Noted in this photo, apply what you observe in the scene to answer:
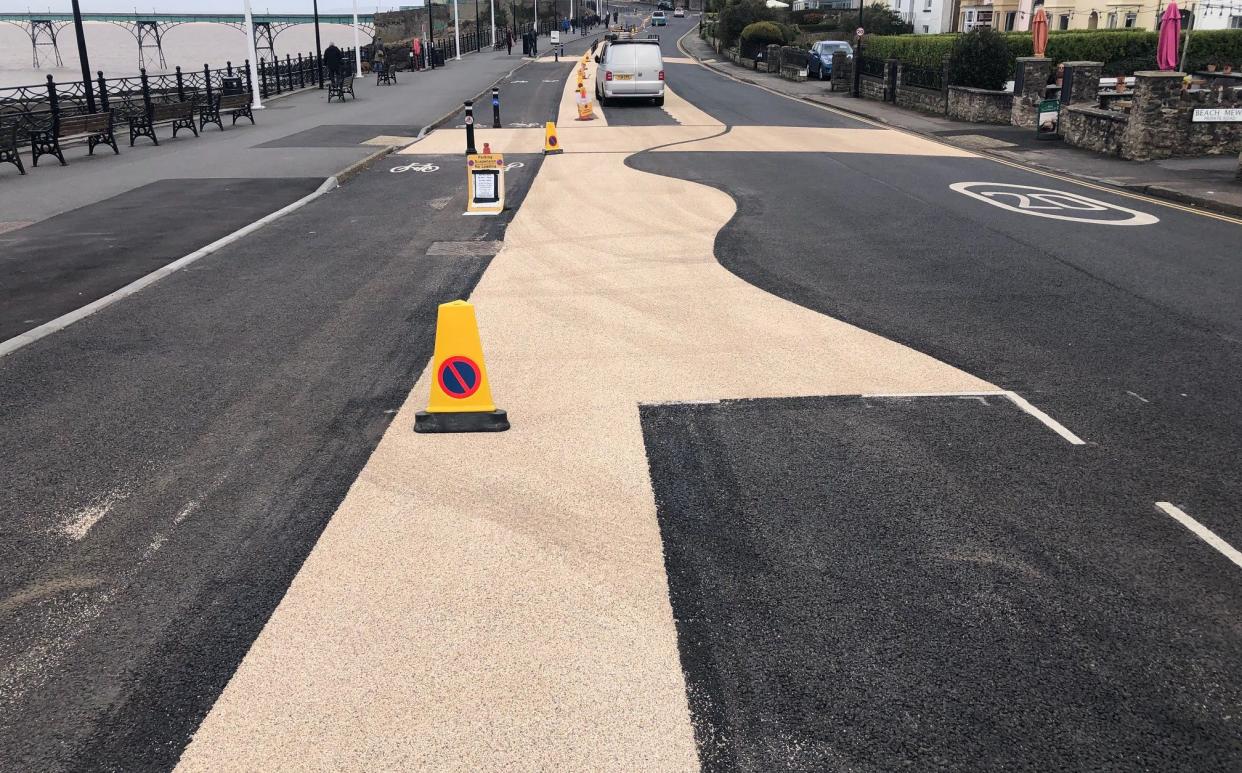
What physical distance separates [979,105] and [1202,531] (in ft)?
80.5

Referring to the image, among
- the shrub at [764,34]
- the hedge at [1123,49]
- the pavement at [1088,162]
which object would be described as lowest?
the pavement at [1088,162]

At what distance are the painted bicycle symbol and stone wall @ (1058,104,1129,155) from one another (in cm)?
1438

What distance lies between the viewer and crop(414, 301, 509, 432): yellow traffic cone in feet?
20.4

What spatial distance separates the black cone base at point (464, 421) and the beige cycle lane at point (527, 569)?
3.0 inches

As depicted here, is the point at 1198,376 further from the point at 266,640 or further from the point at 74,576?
the point at 74,576

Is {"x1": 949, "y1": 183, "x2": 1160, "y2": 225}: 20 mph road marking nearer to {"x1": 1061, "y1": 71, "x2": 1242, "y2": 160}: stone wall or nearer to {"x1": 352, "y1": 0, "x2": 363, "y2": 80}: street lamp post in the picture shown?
{"x1": 1061, "y1": 71, "x2": 1242, "y2": 160}: stone wall

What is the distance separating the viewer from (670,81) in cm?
4412

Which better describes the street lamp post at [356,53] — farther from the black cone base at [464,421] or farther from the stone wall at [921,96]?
the black cone base at [464,421]

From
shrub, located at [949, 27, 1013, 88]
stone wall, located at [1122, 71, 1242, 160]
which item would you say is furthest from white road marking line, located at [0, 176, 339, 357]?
shrub, located at [949, 27, 1013, 88]

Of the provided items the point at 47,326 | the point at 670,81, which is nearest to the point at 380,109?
the point at 670,81

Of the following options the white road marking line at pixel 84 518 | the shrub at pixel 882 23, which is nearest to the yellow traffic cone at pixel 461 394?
the white road marking line at pixel 84 518

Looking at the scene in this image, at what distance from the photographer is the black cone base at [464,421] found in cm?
632

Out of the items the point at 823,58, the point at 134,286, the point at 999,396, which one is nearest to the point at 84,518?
the point at 134,286

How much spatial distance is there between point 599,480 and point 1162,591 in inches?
117
